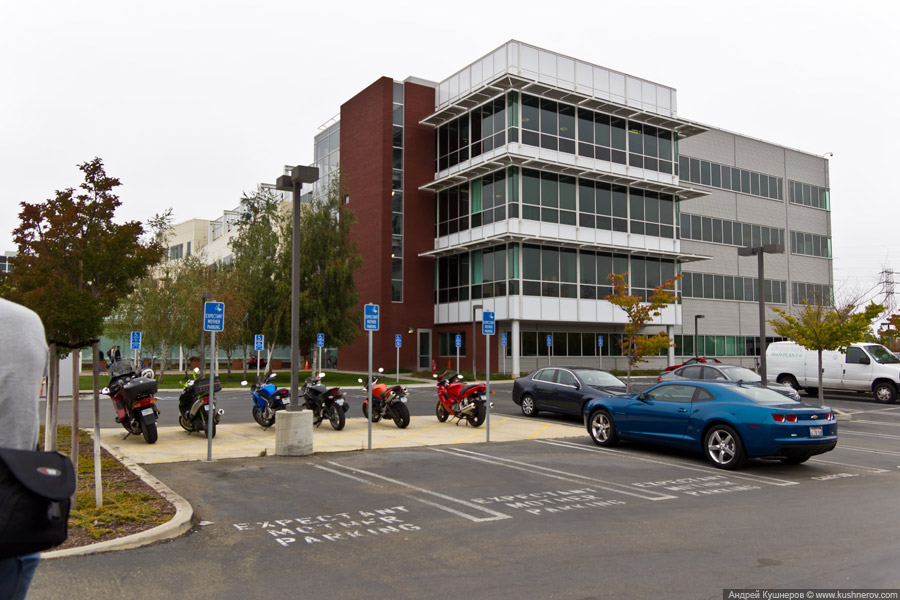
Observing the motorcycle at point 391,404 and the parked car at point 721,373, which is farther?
the parked car at point 721,373

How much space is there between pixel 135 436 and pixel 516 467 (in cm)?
A: 798

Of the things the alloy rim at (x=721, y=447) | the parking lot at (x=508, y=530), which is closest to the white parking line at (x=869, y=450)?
the parking lot at (x=508, y=530)

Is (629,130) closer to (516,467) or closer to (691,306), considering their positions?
(691,306)

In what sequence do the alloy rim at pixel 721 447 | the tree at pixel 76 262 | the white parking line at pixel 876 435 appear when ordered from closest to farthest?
the tree at pixel 76 262 → the alloy rim at pixel 721 447 → the white parking line at pixel 876 435

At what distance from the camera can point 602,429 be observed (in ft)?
45.6

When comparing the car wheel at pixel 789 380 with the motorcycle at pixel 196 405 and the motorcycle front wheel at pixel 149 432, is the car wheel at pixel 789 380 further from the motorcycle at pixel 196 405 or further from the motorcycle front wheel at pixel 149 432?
the motorcycle front wheel at pixel 149 432

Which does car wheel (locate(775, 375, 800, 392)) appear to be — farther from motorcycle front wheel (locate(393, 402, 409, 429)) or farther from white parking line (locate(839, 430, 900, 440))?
motorcycle front wheel (locate(393, 402, 409, 429))

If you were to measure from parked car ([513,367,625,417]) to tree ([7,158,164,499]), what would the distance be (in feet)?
39.7

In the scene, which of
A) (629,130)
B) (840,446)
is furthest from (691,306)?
(840,446)

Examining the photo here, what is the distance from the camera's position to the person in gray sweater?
7.05 feet

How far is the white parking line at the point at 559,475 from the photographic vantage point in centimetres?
923

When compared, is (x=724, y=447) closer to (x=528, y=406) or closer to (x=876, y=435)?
(x=876, y=435)

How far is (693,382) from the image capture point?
1228 centimetres

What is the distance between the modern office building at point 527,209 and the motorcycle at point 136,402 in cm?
2564
